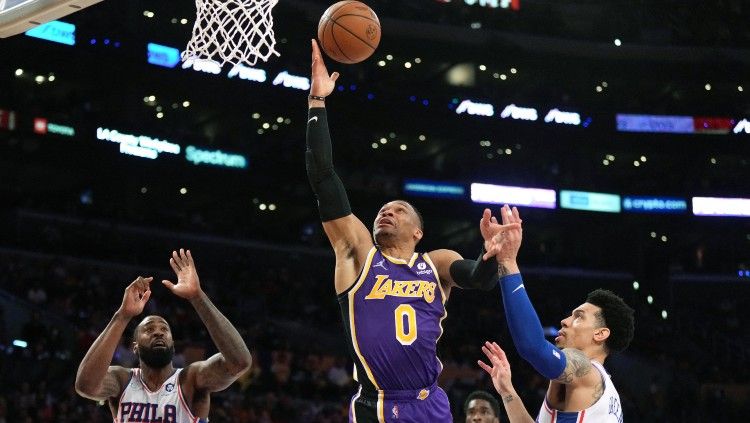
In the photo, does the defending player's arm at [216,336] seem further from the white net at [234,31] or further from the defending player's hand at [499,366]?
the white net at [234,31]

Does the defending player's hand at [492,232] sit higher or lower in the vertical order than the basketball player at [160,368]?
higher

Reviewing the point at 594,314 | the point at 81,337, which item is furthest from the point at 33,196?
the point at 594,314

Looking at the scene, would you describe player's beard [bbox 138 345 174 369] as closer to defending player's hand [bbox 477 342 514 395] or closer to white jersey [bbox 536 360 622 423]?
defending player's hand [bbox 477 342 514 395]

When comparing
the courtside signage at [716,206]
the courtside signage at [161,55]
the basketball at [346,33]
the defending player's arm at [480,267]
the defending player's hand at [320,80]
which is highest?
the courtside signage at [161,55]

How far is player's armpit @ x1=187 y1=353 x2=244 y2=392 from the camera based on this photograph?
18.9 feet

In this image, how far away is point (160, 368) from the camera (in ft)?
19.6

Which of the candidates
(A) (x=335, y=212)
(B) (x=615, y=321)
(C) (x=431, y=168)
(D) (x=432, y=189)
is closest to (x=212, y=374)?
(A) (x=335, y=212)

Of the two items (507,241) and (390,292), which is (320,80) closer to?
(390,292)

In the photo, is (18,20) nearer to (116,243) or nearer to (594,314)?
(594,314)

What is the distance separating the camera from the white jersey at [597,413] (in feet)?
15.9

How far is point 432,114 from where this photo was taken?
32562 mm

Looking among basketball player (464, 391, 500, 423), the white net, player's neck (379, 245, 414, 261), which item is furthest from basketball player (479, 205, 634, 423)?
the white net

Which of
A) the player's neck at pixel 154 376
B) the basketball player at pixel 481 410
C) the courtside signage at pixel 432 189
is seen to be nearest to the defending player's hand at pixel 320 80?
the player's neck at pixel 154 376

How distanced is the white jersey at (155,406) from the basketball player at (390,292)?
1.22 meters
